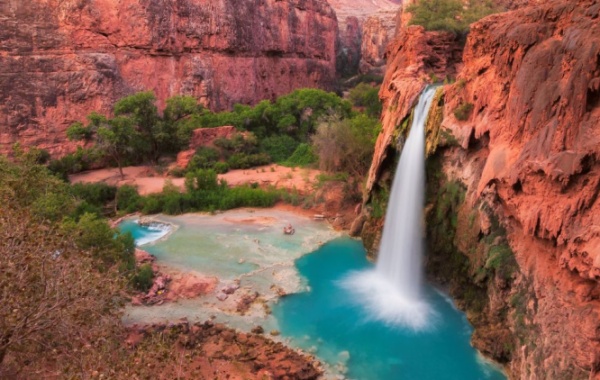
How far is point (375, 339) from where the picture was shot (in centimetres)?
1205

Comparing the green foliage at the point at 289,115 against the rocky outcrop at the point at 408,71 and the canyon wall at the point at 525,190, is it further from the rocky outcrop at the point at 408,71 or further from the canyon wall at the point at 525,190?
the canyon wall at the point at 525,190

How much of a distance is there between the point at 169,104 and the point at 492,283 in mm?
24943

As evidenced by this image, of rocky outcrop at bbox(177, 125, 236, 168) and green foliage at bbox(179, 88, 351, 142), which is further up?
green foliage at bbox(179, 88, 351, 142)

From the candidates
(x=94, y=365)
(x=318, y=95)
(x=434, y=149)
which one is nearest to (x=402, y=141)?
(x=434, y=149)

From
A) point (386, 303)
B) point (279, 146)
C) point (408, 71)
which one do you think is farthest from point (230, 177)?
point (386, 303)

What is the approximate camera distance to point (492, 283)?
11.8 meters

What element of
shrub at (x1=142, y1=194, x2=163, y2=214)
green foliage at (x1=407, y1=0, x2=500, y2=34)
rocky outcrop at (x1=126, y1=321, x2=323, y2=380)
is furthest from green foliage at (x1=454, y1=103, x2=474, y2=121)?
shrub at (x1=142, y1=194, x2=163, y2=214)

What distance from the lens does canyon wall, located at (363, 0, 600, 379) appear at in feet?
26.1

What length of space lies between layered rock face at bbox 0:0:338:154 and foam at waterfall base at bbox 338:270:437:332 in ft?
75.6

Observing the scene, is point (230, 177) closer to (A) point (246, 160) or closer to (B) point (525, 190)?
(A) point (246, 160)

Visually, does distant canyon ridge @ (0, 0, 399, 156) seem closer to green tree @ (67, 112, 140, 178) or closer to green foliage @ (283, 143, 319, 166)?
green tree @ (67, 112, 140, 178)

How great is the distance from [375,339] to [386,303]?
2017 millimetres

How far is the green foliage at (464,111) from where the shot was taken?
13461 mm

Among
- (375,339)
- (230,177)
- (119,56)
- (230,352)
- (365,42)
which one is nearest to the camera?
(230,352)
